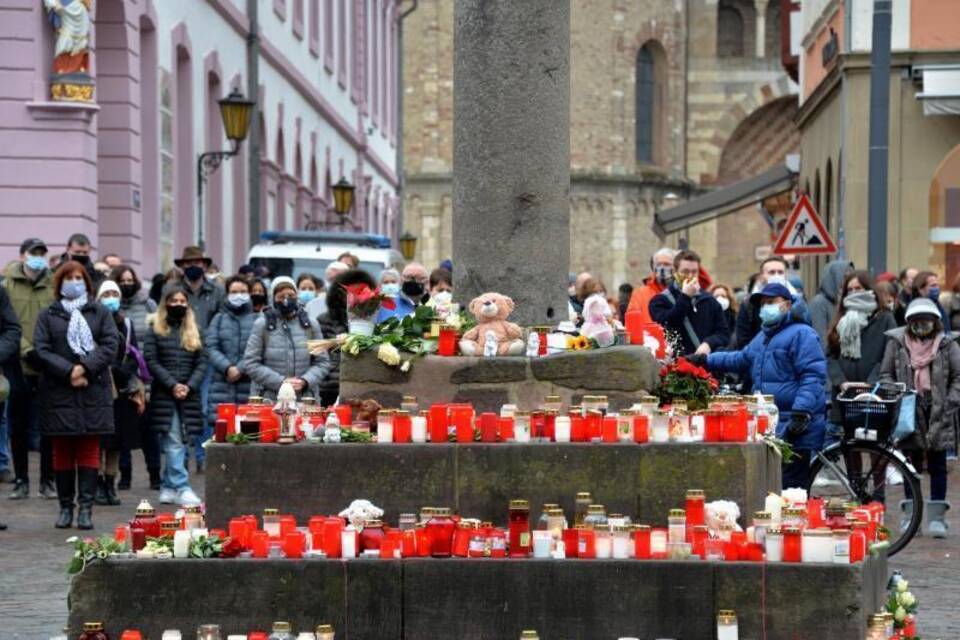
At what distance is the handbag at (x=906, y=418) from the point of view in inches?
628

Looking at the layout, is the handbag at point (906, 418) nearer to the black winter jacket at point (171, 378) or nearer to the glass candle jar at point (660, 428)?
the black winter jacket at point (171, 378)

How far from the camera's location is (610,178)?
246 ft

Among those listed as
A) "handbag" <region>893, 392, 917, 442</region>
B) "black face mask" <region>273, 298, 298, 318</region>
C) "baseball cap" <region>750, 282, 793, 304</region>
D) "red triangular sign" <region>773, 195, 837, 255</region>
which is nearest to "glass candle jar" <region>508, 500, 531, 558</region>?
"baseball cap" <region>750, 282, 793, 304</region>

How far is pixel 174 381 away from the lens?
17.9 meters

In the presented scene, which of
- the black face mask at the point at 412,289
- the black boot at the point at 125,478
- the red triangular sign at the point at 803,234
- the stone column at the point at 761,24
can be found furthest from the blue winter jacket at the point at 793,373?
the stone column at the point at 761,24

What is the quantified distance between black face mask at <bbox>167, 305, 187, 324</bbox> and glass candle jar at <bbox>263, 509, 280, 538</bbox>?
8.08 meters

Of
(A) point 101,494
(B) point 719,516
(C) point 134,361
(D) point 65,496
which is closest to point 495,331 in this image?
(B) point 719,516

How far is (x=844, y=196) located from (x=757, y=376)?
16.8 meters

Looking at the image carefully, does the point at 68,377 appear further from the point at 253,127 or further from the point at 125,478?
the point at 253,127

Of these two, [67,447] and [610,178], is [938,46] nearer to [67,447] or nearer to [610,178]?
[67,447]

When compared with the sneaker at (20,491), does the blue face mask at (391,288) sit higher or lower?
higher

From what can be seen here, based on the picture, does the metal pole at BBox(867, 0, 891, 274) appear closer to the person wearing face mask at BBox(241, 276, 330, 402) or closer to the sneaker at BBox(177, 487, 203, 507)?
the person wearing face mask at BBox(241, 276, 330, 402)

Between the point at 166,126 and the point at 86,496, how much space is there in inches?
549

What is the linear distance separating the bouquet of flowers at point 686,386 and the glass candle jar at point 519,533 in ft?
4.91
